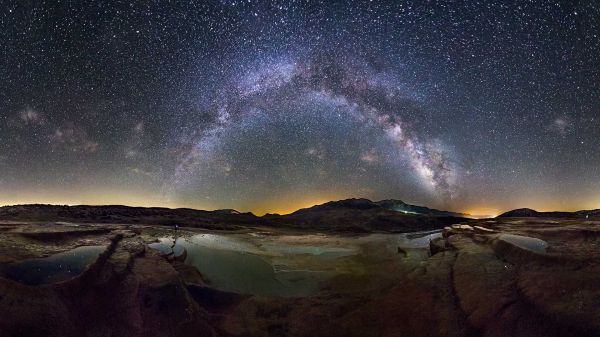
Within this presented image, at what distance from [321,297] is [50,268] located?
7.26m

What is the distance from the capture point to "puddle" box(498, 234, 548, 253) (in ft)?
29.8

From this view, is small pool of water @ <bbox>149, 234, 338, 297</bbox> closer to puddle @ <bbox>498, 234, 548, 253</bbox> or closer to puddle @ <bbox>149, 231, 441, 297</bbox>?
puddle @ <bbox>149, 231, 441, 297</bbox>

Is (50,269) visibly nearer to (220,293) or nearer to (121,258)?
(121,258)

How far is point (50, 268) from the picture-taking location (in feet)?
24.9

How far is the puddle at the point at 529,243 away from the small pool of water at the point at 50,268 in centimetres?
1217

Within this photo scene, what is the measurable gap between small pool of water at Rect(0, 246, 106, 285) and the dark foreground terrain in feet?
0.17

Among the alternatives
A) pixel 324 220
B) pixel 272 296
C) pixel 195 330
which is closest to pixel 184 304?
pixel 195 330

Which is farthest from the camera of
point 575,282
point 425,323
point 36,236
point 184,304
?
point 36,236

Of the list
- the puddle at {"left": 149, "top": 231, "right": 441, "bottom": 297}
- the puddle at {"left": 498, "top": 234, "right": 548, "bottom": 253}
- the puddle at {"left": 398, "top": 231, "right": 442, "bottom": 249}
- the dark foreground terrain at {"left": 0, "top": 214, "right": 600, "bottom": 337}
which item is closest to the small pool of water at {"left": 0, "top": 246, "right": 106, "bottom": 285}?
the dark foreground terrain at {"left": 0, "top": 214, "right": 600, "bottom": 337}

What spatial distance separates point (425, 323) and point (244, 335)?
173 inches

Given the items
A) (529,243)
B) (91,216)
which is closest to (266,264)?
(529,243)

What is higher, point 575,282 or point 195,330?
point 575,282

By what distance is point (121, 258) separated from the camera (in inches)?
375

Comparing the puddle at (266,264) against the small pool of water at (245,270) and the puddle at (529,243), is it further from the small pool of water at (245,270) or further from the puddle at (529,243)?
the puddle at (529,243)
